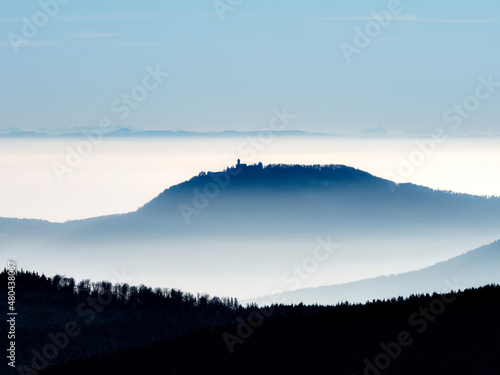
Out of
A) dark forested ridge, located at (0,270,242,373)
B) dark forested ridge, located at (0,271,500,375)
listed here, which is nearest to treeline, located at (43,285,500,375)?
dark forested ridge, located at (0,271,500,375)

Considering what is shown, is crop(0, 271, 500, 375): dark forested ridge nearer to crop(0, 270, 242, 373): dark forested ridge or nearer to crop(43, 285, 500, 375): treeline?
crop(43, 285, 500, 375): treeline

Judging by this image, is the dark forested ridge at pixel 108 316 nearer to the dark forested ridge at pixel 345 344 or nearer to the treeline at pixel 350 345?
the dark forested ridge at pixel 345 344

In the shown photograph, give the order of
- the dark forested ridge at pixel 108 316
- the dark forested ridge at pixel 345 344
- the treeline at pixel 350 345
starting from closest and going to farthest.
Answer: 1. the treeline at pixel 350 345
2. the dark forested ridge at pixel 345 344
3. the dark forested ridge at pixel 108 316

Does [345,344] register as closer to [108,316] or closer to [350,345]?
[350,345]

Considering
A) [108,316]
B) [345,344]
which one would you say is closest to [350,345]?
[345,344]

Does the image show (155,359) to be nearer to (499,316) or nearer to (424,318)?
(424,318)

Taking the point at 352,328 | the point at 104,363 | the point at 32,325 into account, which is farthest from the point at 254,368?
the point at 32,325

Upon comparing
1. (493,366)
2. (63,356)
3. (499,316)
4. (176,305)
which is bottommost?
(493,366)

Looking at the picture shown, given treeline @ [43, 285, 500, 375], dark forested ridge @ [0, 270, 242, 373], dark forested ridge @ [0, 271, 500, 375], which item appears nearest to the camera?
treeline @ [43, 285, 500, 375]

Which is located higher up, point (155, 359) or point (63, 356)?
point (63, 356)

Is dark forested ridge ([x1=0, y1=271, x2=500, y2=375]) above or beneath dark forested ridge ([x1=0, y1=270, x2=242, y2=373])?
beneath

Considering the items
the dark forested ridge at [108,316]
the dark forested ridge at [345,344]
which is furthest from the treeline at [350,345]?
the dark forested ridge at [108,316]
